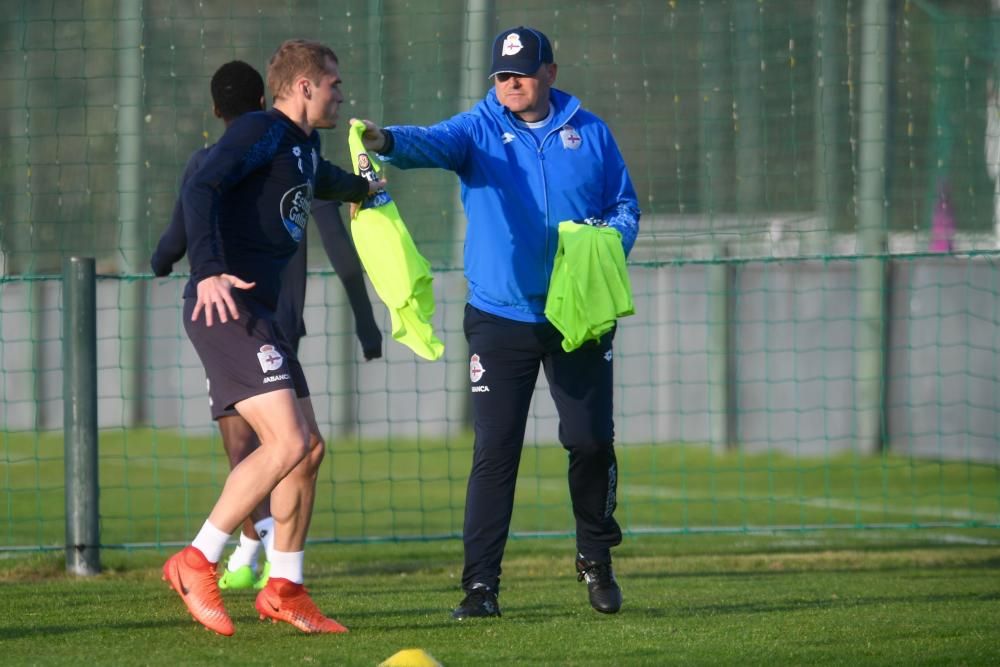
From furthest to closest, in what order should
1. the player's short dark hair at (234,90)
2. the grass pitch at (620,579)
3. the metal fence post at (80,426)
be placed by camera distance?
the metal fence post at (80,426), the player's short dark hair at (234,90), the grass pitch at (620,579)

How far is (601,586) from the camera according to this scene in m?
6.50

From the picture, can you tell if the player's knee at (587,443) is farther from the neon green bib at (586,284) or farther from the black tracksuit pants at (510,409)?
the neon green bib at (586,284)

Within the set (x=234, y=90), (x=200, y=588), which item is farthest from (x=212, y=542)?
(x=234, y=90)

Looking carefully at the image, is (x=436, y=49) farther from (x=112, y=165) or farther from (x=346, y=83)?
(x=112, y=165)

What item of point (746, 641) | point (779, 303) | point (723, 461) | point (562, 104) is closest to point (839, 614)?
point (746, 641)

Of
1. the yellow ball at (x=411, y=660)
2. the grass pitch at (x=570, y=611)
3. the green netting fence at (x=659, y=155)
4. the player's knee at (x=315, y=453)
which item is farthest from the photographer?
the green netting fence at (x=659, y=155)

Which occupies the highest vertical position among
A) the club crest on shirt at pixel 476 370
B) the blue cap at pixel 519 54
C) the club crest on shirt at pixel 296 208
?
the blue cap at pixel 519 54

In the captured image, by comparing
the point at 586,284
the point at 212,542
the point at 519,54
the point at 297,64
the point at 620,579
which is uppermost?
the point at 519,54

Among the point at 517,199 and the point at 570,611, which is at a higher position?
the point at 517,199

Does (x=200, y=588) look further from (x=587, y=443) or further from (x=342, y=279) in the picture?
(x=342, y=279)

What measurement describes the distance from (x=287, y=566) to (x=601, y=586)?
57.9 inches

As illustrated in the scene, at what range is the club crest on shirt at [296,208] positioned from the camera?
5738 millimetres

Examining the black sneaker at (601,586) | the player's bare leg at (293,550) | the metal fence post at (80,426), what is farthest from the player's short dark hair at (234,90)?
the black sneaker at (601,586)

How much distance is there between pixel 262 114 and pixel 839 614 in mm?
3213
